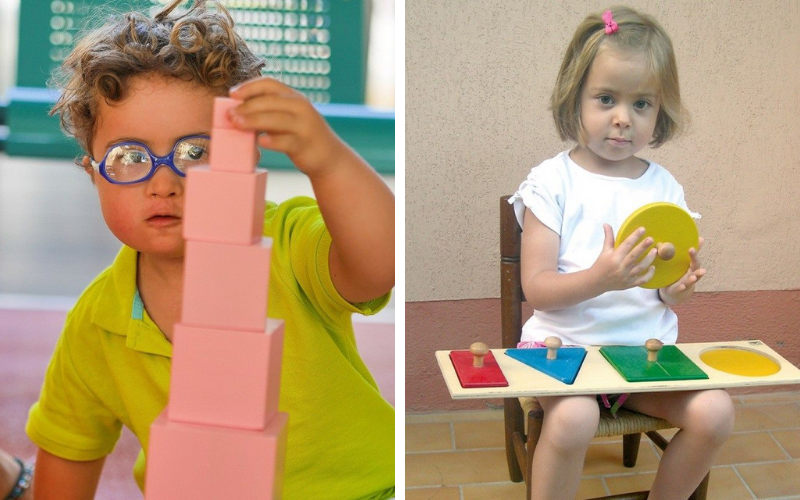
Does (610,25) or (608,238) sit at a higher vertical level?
(610,25)

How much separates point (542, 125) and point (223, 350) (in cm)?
81

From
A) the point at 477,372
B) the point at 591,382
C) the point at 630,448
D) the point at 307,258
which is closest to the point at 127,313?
the point at 307,258

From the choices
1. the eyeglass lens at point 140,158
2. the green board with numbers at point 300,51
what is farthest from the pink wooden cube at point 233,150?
the green board with numbers at point 300,51

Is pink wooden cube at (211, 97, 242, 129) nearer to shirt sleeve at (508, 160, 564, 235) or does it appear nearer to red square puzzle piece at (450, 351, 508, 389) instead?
red square puzzle piece at (450, 351, 508, 389)

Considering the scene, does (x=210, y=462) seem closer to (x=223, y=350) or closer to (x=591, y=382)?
(x=223, y=350)

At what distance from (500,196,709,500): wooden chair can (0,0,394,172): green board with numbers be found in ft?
3.10

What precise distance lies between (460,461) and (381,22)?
1127 millimetres

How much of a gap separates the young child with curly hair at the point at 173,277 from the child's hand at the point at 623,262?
252 millimetres

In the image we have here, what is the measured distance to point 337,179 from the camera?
40 centimetres

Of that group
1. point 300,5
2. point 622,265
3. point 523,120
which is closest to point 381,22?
point 300,5

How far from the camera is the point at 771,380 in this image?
0.74 meters

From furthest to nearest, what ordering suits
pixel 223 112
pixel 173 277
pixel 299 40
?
pixel 299 40 → pixel 173 277 → pixel 223 112

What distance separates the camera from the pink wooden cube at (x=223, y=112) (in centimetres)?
32

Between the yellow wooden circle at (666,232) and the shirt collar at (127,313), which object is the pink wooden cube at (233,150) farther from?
the yellow wooden circle at (666,232)
